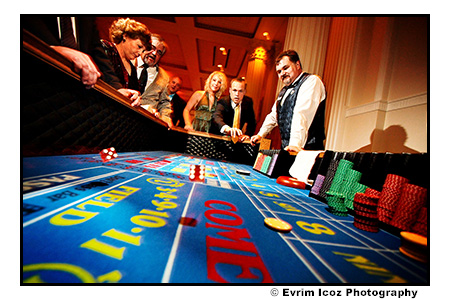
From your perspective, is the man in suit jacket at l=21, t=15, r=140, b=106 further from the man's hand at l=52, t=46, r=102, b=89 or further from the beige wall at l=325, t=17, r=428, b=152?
the beige wall at l=325, t=17, r=428, b=152

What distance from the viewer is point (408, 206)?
0.78 meters

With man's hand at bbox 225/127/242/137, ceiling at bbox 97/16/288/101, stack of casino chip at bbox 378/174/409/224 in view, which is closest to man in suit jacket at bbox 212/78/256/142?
man's hand at bbox 225/127/242/137

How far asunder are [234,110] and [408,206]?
383 cm

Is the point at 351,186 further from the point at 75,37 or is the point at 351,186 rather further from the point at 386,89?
the point at 386,89

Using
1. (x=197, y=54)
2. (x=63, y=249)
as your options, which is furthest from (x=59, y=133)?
(x=197, y=54)

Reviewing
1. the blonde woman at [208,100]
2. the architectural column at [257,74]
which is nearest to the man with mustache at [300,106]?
the blonde woman at [208,100]

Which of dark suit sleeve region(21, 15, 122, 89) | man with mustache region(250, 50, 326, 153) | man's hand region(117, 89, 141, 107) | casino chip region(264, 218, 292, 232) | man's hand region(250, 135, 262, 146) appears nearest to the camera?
casino chip region(264, 218, 292, 232)

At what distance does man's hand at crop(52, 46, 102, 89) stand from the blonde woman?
124 inches

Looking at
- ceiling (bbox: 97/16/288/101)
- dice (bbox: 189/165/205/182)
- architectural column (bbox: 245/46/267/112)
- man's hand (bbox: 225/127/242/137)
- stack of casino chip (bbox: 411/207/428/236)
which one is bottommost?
dice (bbox: 189/165/205/182)

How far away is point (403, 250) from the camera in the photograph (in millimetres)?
640

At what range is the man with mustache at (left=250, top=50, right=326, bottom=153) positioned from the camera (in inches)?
98.6

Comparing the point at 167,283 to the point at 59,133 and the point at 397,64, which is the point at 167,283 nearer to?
the point at 59,133

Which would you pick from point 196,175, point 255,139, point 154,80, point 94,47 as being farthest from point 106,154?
point 154,80

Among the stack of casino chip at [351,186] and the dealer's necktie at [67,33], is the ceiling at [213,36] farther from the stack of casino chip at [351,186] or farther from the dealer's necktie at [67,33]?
→ the stack of casino chip at [351,186]
